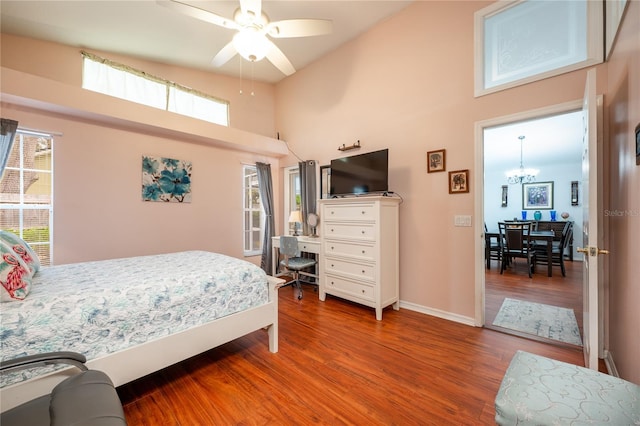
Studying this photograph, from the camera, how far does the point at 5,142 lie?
8.18 ft

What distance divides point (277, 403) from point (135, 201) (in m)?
3.09

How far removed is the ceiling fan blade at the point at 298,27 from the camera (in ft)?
6.79

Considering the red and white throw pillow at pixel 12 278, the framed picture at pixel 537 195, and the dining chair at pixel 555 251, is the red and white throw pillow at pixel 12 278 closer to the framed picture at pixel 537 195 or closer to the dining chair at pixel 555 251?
the dining chair at pixel 555 251

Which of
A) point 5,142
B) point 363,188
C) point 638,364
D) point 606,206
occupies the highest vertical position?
point 5,142

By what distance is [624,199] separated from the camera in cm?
161

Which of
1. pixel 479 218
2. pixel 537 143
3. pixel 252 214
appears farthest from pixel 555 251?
pixel 252 214

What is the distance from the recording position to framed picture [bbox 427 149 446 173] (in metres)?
2.82

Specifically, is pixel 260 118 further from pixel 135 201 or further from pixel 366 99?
pixel 135 201

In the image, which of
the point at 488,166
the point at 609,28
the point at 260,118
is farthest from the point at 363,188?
the point at 488,166

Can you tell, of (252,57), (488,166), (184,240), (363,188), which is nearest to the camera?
(252,57)

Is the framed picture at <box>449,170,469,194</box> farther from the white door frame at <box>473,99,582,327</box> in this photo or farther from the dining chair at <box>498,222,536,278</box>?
the dining chair at <box>498,222,536,278</box>

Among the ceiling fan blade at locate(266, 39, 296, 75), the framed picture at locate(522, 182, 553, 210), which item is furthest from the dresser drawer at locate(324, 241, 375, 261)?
the framed picture at locate(522, 182, 553, 210)

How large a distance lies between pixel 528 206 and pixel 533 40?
20.6 feet

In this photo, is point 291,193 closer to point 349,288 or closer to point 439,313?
point 349,288
